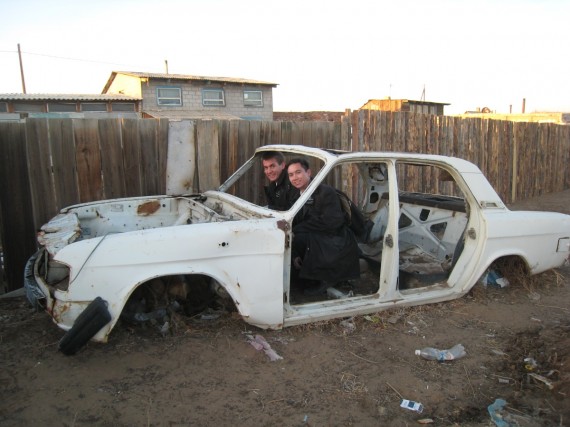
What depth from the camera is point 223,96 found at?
27641 millimetres

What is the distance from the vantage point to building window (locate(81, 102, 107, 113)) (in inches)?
981

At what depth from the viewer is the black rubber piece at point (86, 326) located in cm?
303

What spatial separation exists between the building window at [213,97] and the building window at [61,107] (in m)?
7.19

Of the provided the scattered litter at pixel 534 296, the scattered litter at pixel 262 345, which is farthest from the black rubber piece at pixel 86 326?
the scattered litter at pixel 534 296

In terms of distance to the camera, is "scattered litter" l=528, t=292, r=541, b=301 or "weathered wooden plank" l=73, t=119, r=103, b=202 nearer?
"scattered litter" l=528, t=292, r=541, b=301

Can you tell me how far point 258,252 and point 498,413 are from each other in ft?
6.32

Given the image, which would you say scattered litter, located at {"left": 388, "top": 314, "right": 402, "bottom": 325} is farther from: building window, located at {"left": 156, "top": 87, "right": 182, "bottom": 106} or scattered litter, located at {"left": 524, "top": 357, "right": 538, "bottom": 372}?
building window, located at {"left": 156, "top": 87, "right": 182, "bottom": 106}

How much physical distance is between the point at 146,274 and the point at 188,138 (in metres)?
2.90

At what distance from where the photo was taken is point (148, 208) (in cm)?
462

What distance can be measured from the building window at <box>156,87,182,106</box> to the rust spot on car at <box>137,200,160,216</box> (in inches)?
914

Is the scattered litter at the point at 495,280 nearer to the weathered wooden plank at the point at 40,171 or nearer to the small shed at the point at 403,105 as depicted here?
the weathered wooden plank at the point at 40,171

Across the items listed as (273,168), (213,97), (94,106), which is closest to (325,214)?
(273,168)

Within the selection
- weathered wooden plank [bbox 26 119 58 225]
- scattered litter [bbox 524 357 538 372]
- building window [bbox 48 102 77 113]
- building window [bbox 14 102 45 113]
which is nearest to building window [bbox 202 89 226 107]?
building window [bbox 48 102 77 113]

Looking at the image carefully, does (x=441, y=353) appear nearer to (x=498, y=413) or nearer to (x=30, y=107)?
(x=498, y=413)
